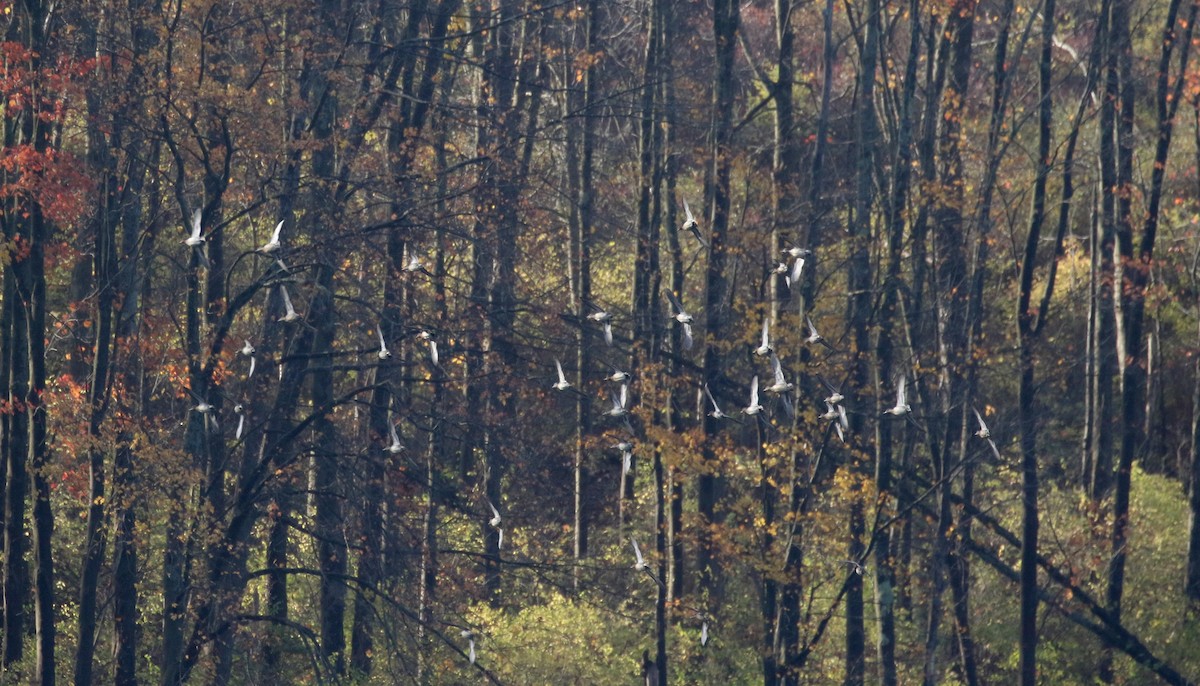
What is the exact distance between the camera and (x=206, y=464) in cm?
1467

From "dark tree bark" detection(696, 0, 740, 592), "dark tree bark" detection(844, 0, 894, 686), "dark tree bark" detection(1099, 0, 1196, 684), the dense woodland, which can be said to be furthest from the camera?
"dark tree bark" detection(1099, 0, 1196, 684)

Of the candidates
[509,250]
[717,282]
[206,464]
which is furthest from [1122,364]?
[206,464]

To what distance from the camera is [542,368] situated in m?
20.9

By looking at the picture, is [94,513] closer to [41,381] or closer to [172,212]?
[41,381]

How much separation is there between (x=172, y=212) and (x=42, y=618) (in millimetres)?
5142

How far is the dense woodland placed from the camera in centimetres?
1407

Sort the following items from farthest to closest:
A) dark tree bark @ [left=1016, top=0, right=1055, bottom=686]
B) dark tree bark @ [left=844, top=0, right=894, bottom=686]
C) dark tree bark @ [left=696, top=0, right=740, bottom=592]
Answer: dark tree bark @ [left=696, top=0, right=740, bottom=592]
dark tree bark @ [left=1016, top=0, right=1055, bottom=686]
dark tree bark @ [left=844, top=0, right=894, bottom=686]

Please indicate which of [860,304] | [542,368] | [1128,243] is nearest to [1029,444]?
[860,304]

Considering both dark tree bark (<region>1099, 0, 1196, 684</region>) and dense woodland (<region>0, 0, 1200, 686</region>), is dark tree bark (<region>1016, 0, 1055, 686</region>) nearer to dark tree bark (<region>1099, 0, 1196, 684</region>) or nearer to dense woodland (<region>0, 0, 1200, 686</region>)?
dense woodland (<region>0, 0, 1200, 686</region>)

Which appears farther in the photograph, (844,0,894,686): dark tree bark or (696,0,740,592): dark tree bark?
(696,0,740,592): dark tree bark

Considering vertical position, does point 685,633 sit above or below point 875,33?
below

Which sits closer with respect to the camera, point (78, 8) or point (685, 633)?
point (78, 8)

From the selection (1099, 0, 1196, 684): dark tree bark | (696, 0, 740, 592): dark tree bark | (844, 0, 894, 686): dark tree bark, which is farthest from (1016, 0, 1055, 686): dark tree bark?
(696, 0, 740, 592): dark tree bark

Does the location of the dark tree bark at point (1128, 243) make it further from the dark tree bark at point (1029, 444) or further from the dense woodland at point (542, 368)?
the dark tree bark at point (1029, 444)
